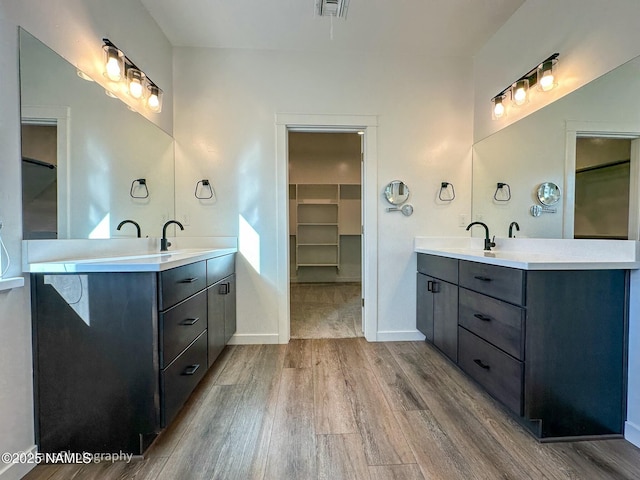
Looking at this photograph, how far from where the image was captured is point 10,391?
1127 millimetres

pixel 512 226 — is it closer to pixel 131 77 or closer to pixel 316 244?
pixel 131 77

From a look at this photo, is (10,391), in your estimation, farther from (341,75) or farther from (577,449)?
(341,75)

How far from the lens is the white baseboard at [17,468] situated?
109 cm

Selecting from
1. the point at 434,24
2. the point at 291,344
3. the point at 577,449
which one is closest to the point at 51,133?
the point at 291,344

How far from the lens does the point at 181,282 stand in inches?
56.8

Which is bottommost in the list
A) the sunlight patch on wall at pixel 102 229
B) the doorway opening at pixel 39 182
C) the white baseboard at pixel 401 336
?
the white baseboard at pixel 401 336

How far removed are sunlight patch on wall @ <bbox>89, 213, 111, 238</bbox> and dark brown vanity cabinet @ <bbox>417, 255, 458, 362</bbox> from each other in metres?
2.29

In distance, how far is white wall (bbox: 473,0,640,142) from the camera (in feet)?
4.82

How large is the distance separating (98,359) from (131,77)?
1.80m

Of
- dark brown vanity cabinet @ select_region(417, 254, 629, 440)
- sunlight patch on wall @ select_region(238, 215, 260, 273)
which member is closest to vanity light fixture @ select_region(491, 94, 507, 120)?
dark brown vanity cabinet @ select_region(417, 254, 629, 440)

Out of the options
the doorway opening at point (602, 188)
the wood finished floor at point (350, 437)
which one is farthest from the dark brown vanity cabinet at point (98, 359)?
the doorway opening at point (602, 188)

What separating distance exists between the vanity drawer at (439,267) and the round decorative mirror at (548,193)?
72 centimetres

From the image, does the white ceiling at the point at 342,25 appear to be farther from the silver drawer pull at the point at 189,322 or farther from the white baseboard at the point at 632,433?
the white baseboard at the point at 632,433

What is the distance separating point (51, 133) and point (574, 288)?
8.60 ft
